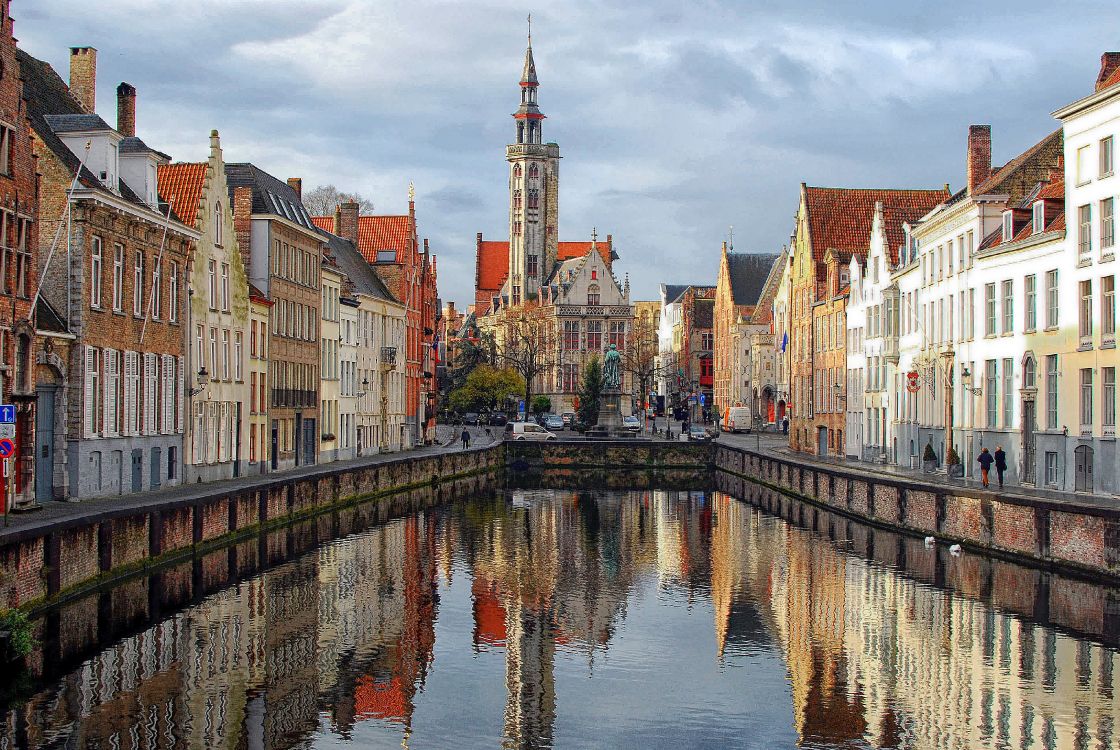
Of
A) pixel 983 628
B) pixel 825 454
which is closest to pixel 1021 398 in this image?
pixel 983 628

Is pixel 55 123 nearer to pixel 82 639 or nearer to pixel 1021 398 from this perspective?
pixel 82 639

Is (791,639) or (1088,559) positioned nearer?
(791,639)

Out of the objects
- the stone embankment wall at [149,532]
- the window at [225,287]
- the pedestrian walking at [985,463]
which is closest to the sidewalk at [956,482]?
the pedestrian walking at [985,463]

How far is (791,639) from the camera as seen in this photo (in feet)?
89.1

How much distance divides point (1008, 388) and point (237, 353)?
1049 inches

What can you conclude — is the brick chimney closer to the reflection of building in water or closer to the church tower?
the reflection of building in water

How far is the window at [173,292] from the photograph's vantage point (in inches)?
1716

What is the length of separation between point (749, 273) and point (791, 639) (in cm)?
11067

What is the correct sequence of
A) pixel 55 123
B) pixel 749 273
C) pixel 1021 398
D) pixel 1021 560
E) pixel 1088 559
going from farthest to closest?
pixel 749 273
pixel 1021 398
pixel 55 123
pixel 1021 560
pixel 1088 559

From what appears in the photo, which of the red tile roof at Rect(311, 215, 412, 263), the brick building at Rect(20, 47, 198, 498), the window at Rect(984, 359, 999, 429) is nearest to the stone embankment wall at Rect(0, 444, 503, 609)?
the brick building at Rect(20, 47, 198, 498)

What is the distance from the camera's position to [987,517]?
36156mm

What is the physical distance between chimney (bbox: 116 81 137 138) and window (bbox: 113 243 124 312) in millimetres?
8415

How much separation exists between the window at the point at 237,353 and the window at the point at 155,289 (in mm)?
8307

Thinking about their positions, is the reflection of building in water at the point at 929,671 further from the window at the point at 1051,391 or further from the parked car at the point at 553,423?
the parked car at the point at 553,423
